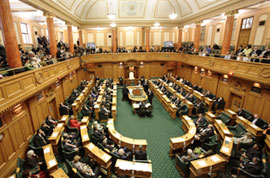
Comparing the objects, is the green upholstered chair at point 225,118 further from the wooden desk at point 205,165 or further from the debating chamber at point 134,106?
the wooden desk at point 205,165

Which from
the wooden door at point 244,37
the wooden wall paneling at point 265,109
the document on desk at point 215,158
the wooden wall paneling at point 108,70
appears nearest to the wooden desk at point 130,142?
the document on desk at point 215,158

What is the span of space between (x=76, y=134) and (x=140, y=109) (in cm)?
485

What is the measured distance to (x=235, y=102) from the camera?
11.2 m

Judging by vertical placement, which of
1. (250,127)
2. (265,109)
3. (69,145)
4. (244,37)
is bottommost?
(69,145)

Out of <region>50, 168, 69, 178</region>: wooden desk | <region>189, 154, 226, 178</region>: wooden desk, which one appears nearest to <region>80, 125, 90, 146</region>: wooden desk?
<region>50, 168, 69, 178</region>: wooden desk

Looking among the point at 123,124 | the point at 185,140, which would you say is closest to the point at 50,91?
the point at 123,124

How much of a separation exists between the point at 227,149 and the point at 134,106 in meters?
6.78

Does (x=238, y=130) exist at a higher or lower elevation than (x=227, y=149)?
lower

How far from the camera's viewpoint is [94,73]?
20109 millimetres

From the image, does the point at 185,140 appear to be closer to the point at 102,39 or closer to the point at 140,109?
the point at 140,109

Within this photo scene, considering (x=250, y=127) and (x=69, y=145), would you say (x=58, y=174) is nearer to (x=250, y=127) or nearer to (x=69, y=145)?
(x=69, y=145)

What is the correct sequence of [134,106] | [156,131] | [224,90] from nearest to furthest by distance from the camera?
1. [156,131]
2. [134,106]
3. [224,90]

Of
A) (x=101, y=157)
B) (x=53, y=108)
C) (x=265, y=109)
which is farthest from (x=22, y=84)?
(x=265, y=109)

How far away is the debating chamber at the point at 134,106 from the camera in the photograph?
19.1ft
